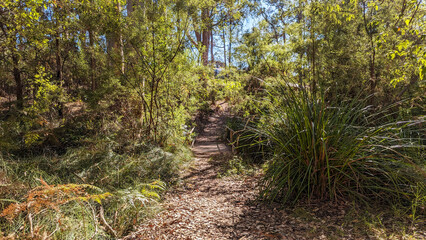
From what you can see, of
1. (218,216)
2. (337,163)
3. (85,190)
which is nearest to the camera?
(337,163)

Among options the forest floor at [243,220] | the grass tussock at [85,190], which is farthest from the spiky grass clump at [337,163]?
the grass tussock at [85,190]

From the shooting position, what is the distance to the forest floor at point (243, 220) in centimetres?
205

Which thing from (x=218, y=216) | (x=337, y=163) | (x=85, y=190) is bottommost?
(x=218, y=216)

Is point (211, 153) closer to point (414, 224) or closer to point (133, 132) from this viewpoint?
point (133, 132)

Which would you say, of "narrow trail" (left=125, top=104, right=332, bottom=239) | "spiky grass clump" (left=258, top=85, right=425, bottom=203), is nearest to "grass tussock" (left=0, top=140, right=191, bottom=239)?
"narrow trail" (left=125, top=104, right=332, bottom=239)

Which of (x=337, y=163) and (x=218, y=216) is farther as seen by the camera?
(x=218, y=216)

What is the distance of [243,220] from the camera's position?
7.97 feet

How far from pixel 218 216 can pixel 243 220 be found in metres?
0.33

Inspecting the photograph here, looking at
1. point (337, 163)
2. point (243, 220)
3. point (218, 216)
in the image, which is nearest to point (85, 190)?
point (218, 216)

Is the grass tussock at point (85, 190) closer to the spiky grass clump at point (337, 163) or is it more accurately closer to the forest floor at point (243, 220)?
the forest floor at point (243, 220)

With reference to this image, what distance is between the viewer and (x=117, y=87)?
5520mm

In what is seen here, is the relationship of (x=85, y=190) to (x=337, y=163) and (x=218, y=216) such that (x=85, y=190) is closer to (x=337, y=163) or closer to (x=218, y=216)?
(x=218, y=216)

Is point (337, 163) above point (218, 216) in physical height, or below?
above

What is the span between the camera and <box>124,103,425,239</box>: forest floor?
2.05 metres
